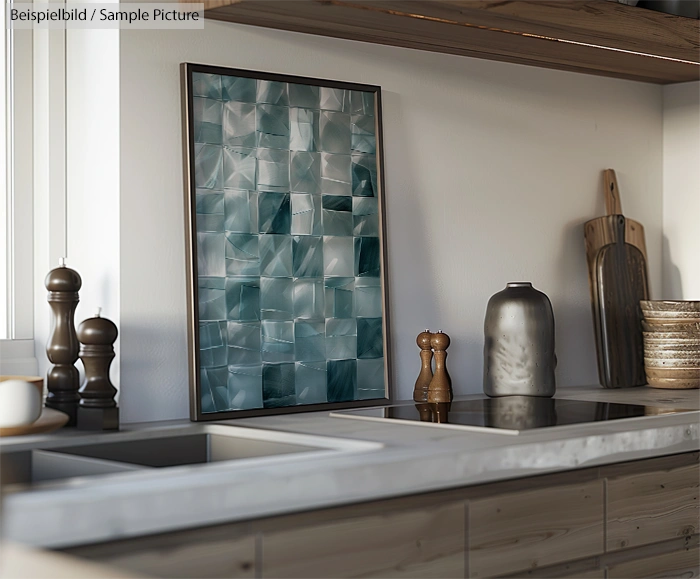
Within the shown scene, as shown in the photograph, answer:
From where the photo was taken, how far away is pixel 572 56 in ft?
7.66

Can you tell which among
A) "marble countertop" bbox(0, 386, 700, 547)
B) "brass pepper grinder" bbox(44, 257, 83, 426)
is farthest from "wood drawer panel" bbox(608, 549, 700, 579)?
"brass pepper grinder" bbox(44, 257, 83, 426)

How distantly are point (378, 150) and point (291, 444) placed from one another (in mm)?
755

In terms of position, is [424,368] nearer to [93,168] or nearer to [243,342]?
[243,342]

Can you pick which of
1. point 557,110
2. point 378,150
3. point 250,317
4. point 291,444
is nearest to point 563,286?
point 557,110

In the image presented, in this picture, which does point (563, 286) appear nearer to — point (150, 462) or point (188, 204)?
point (188, 204)

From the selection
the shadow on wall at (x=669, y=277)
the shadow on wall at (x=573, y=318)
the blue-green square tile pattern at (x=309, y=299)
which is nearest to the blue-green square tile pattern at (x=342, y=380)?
the blue-green square tile pattern at (x=309, y=299)

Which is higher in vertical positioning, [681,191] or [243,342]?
[681,191]

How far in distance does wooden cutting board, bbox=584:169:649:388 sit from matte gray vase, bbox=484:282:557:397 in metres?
0.36

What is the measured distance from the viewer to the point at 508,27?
204 centimetres

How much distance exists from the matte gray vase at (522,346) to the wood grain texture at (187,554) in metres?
1.05

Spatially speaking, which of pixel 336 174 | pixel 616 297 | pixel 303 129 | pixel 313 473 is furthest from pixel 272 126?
pixel 616 297

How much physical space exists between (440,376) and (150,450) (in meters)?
0.68

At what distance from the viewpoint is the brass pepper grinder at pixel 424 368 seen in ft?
7.04

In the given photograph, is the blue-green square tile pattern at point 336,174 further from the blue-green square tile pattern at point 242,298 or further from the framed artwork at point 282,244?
the blue-green square tile pattern at point 242,298
